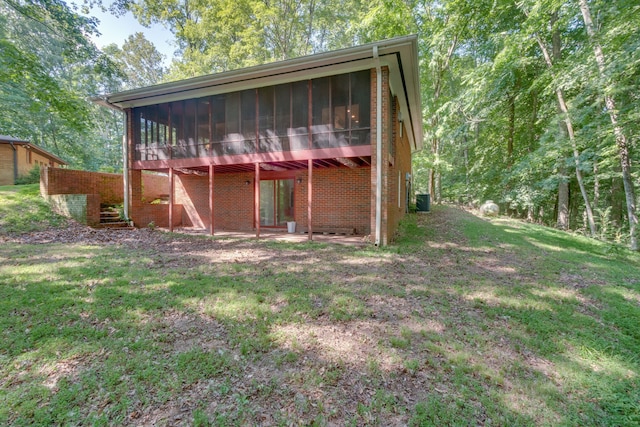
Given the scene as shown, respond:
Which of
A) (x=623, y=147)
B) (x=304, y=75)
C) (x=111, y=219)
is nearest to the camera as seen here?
(x=304, y=75)

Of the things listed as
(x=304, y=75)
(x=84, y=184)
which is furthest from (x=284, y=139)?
(x=84, y=184)

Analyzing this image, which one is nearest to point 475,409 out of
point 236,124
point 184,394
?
point 184,394

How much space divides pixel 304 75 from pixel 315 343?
7.82 metres

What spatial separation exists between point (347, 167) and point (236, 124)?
441 centimetres

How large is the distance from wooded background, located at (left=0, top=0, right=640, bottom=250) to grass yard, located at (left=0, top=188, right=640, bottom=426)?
679cm

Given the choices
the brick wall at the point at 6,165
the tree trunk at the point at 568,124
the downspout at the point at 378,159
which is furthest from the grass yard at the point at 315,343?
the brick wall at the point at 6,165

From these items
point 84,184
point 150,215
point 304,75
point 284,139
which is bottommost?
point 150,215

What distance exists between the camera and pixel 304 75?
845cm

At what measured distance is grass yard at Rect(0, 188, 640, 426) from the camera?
7.66ft

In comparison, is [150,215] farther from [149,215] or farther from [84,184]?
[84,184]

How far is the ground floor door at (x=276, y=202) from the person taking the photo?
11930mm

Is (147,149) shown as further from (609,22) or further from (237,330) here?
(609,22)

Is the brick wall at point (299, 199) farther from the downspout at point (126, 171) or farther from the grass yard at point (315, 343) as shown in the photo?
the grass yard at point (315, 343)

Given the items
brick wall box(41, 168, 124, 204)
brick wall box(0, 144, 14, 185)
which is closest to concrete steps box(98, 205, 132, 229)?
brick wall box(41, 168, 124, 204)
